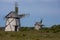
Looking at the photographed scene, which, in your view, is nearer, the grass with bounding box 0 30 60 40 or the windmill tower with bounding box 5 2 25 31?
the grass with bounding box 0 30 60 40

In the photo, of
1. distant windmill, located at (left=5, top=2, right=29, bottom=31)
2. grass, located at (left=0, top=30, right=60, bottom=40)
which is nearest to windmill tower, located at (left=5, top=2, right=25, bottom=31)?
distant windmill, located at (left=5, top=2, right=29, bottom=31)

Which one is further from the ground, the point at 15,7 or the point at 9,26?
the point at 15,7

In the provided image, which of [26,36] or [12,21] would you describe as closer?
[26,36]

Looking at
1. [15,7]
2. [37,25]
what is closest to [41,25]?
[37,25]

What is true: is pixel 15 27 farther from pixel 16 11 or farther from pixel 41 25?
pixel 41 25

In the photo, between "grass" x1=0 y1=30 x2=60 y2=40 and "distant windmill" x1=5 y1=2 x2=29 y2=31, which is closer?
"grass" x1=0 y1=30 x2=60 y2=40

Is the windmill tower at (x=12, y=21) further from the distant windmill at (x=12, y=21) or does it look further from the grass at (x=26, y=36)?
the grass at (x=26, y=36)

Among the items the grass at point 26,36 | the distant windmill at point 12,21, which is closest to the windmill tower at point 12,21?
the distant windmill at point 12,21

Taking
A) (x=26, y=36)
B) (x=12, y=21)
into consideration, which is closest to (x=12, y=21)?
(x=12, y=21)

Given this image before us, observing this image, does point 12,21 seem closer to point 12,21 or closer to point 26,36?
point 12,21

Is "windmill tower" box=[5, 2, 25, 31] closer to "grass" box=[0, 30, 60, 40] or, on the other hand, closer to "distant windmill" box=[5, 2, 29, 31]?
"distant windmill" box=[5, 2, 29, 31]

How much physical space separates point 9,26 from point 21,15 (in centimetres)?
379

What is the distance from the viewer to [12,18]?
1608 inches

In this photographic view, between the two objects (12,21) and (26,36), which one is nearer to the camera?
(26,36)
